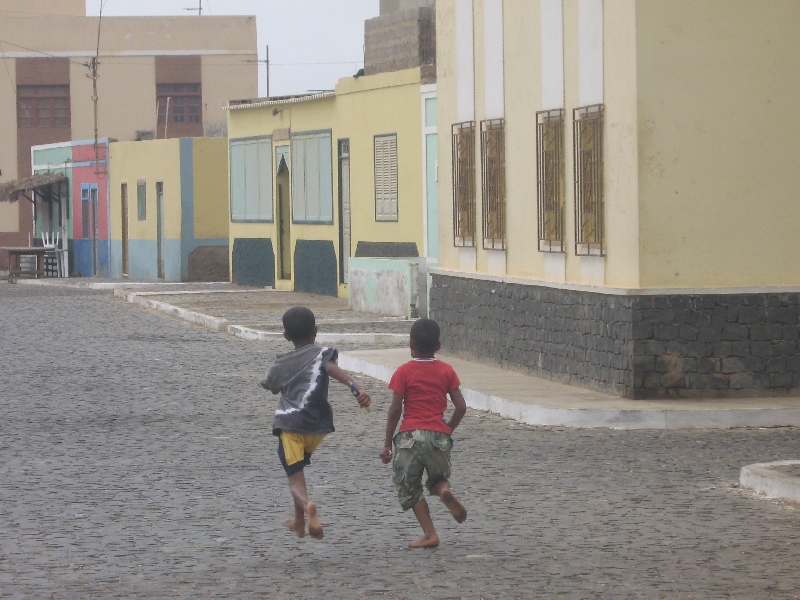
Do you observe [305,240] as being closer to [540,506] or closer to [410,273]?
[410,273]

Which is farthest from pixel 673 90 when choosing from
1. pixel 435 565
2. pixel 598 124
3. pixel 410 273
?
pixel 410 273

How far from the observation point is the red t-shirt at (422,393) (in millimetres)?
8055

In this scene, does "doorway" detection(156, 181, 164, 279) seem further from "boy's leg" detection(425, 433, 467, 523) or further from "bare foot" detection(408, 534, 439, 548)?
"bare foot" detection(408, 534, 439, 548)

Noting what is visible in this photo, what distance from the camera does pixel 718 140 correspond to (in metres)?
13.5

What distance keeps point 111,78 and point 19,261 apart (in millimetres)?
16750

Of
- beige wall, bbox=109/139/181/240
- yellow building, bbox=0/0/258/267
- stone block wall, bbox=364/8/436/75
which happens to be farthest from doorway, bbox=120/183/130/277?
stone block wall, bbox=364/8/436/75

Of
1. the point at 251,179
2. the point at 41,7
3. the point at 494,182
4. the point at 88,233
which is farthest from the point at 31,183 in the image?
the point at 494,182

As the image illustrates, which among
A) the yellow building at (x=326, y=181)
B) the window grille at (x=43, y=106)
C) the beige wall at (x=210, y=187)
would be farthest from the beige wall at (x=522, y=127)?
the window grille at (x=43, y=106)

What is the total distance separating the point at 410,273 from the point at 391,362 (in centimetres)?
754

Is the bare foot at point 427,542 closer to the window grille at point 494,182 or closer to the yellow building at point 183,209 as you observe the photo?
the window grille at point 494,182

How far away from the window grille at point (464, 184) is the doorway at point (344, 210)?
1202 cm

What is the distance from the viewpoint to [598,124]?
14305 millimetres

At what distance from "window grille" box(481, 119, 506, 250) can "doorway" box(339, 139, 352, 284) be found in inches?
520

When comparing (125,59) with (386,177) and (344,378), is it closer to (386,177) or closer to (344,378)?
(386,177)
